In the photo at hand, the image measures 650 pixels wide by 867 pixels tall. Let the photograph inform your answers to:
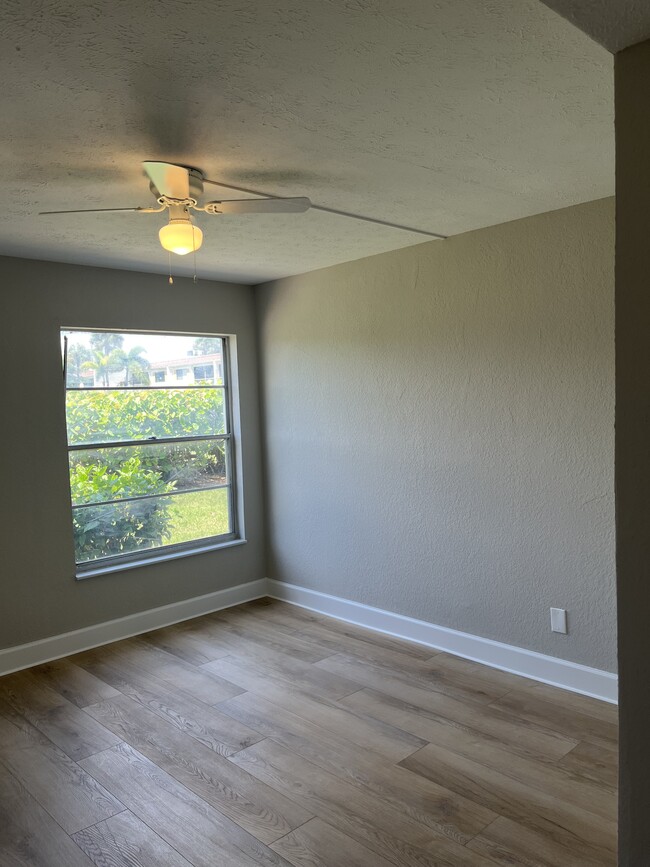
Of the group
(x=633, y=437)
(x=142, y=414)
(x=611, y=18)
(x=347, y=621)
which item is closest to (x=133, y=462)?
(x=142, y=414)

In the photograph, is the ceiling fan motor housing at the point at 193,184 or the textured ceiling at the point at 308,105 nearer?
the textured ceiling at the point at 308,105

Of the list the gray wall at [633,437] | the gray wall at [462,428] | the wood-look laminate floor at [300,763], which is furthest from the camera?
the gray wall at [462,428]

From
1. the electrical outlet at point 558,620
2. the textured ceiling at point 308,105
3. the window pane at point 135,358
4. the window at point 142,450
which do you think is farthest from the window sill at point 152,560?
the electrical outlet at point 558,620

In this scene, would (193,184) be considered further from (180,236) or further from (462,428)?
(462,428)

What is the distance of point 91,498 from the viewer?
4.16m

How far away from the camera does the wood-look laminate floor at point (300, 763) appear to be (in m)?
2.20

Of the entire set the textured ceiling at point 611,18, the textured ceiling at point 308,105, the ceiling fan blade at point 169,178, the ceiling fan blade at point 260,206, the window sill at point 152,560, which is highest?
the textured ceiling at point 308,105

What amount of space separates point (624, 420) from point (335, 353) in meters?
3.13

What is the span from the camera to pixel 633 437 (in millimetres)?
1276

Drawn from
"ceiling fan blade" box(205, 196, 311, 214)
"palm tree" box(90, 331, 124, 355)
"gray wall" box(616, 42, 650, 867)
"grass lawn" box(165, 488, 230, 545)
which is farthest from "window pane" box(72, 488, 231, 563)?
"gray wall" box(616, 42, 650, 867)

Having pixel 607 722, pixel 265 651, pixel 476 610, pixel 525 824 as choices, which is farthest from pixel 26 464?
pixel 607 722

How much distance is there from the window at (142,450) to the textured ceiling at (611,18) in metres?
3.53

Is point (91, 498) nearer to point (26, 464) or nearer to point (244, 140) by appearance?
point (26, 464)

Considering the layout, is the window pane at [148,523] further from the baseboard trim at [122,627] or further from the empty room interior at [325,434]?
the baseboard trim at [122,627]
